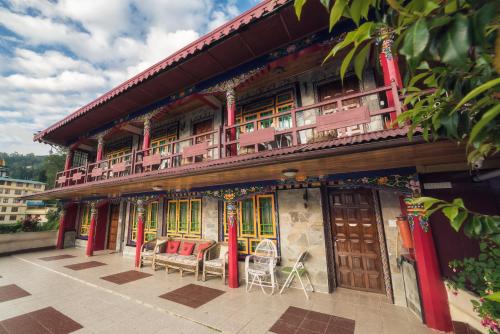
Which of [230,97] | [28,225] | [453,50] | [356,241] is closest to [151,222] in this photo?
[230,97]

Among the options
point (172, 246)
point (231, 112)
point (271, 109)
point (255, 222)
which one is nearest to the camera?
point (231, 112)

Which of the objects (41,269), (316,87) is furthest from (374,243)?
(41,269)

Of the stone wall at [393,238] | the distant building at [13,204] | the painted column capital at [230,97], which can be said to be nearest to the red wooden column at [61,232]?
the painted column capital at [230,97]

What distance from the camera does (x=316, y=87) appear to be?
267 inches

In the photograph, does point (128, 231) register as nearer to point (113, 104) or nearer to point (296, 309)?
point (113, 104)

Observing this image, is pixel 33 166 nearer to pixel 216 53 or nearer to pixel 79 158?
pixel 79 158

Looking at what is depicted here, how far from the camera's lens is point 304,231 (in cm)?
613

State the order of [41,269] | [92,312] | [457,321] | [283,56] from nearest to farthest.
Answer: [457,321], [92,312], [283,56], [41,269]

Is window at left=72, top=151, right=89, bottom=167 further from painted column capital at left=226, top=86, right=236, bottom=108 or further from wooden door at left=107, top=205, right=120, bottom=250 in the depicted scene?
painted column capital at left=226, top=86, right=236, bottom=108

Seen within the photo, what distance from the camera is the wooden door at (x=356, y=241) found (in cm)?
549

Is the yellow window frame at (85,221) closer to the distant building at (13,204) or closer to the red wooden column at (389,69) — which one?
the red wooden column at (389,69)

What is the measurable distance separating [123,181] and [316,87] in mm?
6667

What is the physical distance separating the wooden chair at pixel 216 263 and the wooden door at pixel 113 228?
24.9ft

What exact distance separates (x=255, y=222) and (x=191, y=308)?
2922 mm
